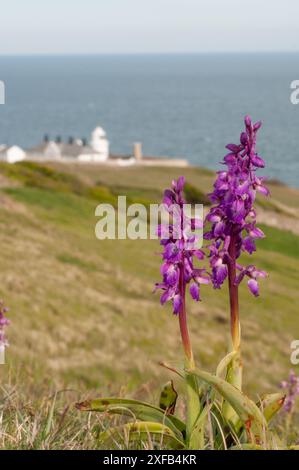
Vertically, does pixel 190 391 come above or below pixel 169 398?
above

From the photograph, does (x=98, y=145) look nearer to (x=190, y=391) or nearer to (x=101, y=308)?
(x=101, y=308)

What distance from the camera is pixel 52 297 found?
26.2 metres

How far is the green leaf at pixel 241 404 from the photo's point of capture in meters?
3.88

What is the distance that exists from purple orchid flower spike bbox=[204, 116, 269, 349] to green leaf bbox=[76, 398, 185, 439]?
56cm

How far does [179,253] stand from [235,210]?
1.08 ft

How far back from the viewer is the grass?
21.6 m

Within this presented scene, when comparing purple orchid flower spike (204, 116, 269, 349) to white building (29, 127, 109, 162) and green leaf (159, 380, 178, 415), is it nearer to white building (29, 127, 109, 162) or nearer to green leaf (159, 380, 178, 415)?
green leaf (159, 380, 178, 415)

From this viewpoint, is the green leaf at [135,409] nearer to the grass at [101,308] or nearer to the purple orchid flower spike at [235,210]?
the purple orchid flower spike at [235,210]

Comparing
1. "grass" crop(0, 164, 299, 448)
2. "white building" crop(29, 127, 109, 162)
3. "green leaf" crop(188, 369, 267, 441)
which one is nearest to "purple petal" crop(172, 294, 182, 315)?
"green leaf" crop(188, 369, 267, 441)

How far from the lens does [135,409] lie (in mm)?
4309

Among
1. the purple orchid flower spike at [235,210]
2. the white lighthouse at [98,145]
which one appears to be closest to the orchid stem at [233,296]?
the purple orchid flower spike at [235,210]

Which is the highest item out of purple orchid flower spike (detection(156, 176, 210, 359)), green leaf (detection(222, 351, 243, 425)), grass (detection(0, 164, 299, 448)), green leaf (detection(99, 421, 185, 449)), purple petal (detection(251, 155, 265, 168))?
purple petal (detection(251, 155, 265, 168))

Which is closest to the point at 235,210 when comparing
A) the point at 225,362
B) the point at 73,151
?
the point at 225,362
